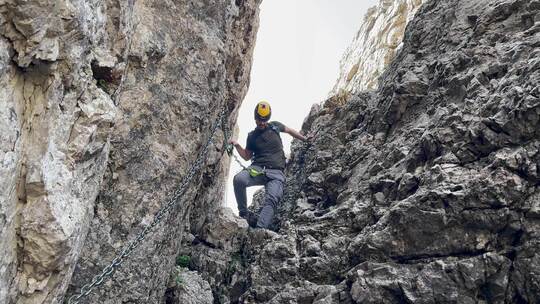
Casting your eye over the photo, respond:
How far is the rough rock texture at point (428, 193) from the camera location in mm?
6996

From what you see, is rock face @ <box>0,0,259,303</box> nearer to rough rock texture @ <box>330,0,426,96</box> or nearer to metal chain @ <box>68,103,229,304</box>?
metal chain @ <box>68,103,229,304</box>

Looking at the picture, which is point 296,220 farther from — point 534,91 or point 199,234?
point 534,91

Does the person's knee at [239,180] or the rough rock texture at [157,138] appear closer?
the rough rock texture at [157,138]

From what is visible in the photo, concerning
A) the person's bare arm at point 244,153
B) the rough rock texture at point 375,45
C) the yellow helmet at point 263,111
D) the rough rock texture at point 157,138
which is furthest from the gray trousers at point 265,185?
the rough rock texture at point 375,45

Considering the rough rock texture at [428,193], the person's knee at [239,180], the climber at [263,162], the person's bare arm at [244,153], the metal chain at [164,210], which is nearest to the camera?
the rough rock texture at [428,193]

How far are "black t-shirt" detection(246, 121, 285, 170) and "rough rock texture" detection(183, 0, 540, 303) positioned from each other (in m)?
0.90

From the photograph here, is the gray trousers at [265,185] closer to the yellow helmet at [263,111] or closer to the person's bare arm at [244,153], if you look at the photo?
the person's bare arm at [244,153]

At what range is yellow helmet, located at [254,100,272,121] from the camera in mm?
12719

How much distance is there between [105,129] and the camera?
22.8 ft

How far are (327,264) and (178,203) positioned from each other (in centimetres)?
337

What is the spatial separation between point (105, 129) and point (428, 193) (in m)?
5.20

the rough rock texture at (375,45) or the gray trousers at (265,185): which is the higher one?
the rough rock texture at (375,45)

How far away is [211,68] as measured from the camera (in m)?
10.8

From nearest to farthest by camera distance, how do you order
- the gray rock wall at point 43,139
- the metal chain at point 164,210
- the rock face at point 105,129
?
the gray rock wall at point 43,139, the rock face at point 105,129, the metal chain at point 164,210
